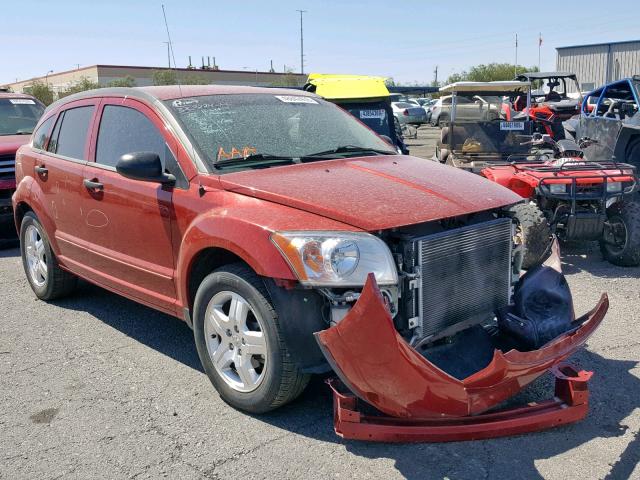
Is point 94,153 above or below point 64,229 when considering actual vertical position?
above

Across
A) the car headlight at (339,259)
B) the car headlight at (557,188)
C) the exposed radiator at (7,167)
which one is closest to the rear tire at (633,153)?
the car headlight at (557,188)

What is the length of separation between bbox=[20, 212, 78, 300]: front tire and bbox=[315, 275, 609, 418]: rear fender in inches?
143

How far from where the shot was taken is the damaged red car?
3232mm

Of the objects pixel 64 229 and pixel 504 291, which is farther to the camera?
pixel 64 229

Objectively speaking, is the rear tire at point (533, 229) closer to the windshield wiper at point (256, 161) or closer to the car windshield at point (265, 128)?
the car windshield at point (265, 128)

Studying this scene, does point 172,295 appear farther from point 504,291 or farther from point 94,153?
point 504,291

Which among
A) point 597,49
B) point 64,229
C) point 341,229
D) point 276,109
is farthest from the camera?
point 597,49

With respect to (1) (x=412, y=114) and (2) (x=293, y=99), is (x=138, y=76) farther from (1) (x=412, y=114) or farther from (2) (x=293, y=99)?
(2) (x=293, y=99)

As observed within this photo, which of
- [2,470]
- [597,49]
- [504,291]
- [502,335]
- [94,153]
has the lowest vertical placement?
[2,470]

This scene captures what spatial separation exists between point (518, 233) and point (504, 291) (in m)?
0.68

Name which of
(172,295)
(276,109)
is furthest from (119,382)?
(276,109)

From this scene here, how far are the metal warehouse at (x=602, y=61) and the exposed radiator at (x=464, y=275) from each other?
3040cm

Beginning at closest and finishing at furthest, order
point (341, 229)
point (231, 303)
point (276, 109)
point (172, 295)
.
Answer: point (341, 229)
point (231, 303)
point (172, 295)
point (276, 109)

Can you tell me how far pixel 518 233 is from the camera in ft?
14.8
